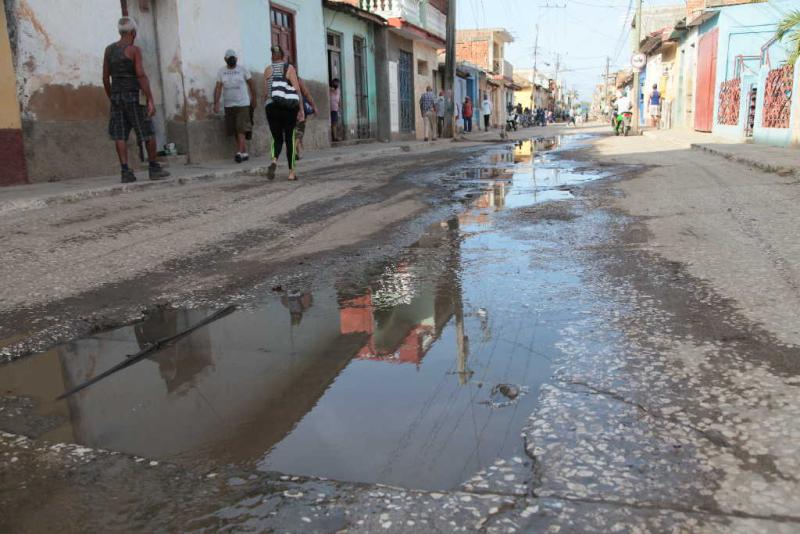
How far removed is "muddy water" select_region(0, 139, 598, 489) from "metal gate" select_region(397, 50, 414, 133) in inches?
758

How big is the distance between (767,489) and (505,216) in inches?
159

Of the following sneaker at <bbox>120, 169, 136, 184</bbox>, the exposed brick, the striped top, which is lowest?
sneaker at <bbox>120, 169, 136, 184</bbox>

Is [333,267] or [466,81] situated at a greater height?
[466,81]

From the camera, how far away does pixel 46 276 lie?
376cm

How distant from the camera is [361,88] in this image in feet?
62.3

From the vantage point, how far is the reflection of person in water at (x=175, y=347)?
2428 mm

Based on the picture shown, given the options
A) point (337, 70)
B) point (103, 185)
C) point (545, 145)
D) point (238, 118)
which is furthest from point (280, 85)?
point (545, 145)

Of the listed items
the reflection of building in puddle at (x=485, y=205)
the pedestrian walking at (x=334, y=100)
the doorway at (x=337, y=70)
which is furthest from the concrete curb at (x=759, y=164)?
the doorway at (x=337, y=70)

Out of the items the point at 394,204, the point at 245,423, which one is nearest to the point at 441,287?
the point at 245,423

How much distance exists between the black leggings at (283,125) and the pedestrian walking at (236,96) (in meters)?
2.61

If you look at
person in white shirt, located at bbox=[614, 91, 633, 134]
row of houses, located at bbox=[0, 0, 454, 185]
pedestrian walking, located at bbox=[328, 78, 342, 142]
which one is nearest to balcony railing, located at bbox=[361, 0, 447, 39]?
row of houses, located at bbox=[0, 0, 454, 185]

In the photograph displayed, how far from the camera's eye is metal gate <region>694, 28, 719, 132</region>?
20531 mm

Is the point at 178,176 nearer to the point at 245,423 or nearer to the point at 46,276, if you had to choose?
the point at 46,276

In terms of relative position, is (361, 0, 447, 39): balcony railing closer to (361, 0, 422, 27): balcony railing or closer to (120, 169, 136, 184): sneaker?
(361, 0, 422, 27): balcony railing
